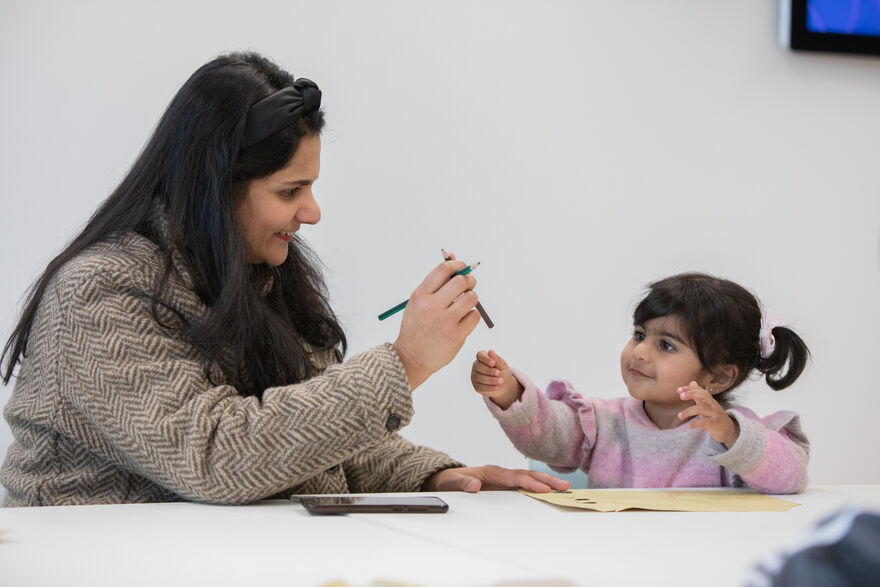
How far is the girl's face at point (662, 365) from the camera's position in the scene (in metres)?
1.58

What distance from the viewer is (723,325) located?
1.60 m

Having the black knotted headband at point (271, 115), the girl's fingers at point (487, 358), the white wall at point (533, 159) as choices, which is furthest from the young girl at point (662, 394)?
the white wall at point (533, 159)

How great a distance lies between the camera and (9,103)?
2.11m

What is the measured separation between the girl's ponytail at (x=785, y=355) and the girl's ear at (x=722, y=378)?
0.06 meters

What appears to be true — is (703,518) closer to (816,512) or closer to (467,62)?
(816,512)

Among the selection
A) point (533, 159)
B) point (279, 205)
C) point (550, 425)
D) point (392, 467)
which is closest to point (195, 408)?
point (279, 205)

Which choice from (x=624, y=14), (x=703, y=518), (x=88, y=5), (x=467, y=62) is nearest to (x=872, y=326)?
(x=624, y=14)

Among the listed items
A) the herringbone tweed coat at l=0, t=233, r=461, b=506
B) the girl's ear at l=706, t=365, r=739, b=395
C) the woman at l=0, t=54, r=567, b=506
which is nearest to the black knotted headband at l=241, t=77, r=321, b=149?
the woman at l=0, t=54, r=567, b=506

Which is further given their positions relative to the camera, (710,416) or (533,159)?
(533,159)

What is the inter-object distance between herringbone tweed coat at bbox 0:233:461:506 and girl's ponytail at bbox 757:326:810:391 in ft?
2.79

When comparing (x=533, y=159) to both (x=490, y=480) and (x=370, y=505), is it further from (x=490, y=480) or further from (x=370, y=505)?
(x=370, y=505)

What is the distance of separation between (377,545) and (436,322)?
352 mm

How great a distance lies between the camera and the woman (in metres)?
1.02

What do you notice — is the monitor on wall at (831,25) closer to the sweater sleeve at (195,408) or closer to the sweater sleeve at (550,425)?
the sweater sleeve at (550,425)
